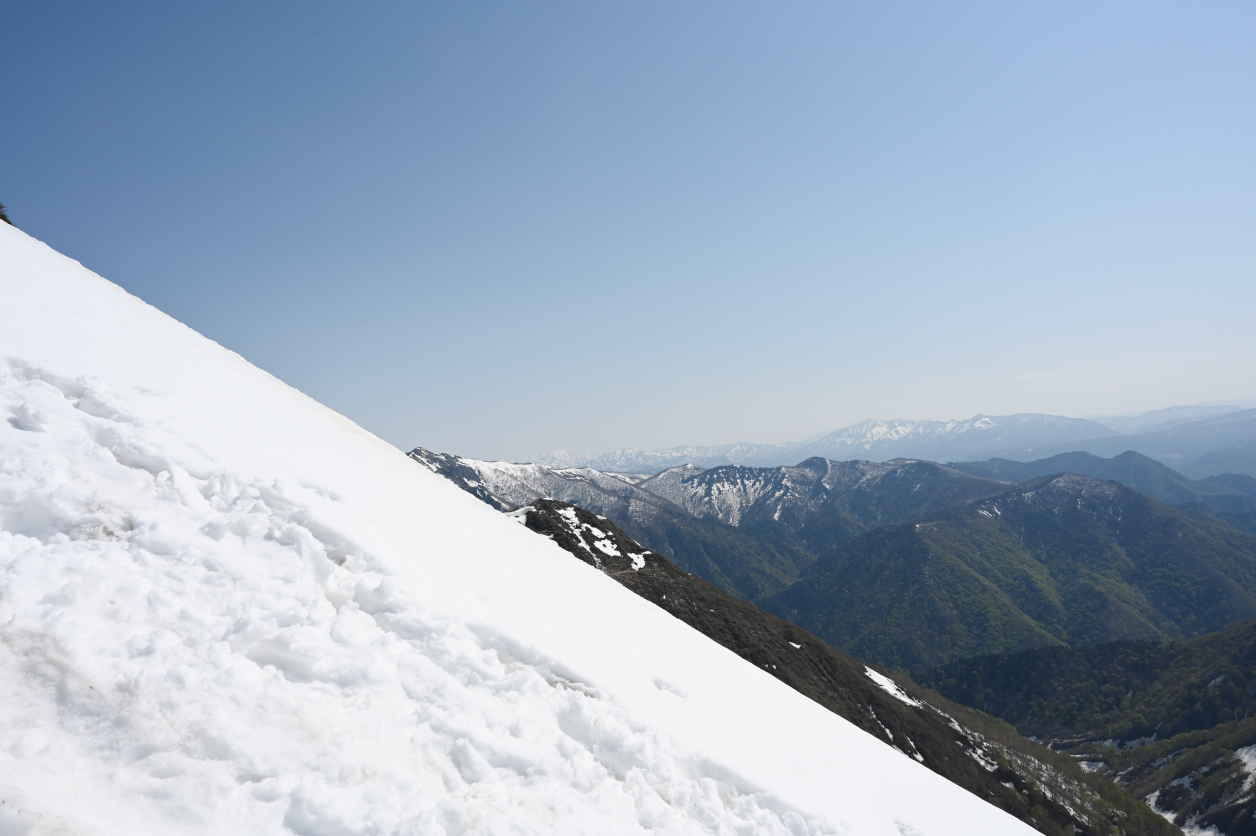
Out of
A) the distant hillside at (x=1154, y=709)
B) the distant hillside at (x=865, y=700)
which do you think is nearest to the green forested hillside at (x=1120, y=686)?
the distant hillside at (x=1154, y=709)

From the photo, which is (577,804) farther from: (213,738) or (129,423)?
(129,423)

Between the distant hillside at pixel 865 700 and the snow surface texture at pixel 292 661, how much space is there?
47.8m

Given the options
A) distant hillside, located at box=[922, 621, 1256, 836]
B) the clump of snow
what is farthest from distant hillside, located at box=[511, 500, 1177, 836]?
distant hillside, located at box=[922, 621, 1256, 836]

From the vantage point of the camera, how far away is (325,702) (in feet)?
22.0

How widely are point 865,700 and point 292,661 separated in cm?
8037

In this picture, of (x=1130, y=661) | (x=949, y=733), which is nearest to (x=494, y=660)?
(x=949, y=733)

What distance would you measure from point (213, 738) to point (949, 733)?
9746 centimetres

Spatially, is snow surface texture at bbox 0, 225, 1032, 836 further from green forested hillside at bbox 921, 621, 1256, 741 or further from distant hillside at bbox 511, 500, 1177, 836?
green forested hillside at bbox 921, 621, 1256, 741

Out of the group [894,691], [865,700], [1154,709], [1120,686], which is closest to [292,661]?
[865,700]

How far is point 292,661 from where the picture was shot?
6.89 metres

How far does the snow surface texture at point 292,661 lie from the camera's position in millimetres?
5371

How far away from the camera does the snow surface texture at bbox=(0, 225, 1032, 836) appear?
5.37 m

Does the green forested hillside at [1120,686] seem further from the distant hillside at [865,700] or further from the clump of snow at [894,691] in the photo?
the clump of snow at [894,691]

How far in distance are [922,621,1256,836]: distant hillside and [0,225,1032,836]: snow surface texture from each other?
140797 millimetres
